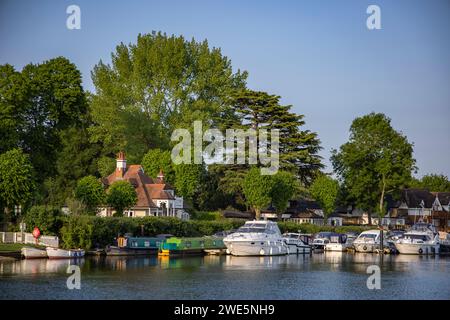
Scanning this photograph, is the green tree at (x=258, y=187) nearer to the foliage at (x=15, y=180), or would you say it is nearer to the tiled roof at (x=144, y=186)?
the tiled roof at (x=144, y=186)

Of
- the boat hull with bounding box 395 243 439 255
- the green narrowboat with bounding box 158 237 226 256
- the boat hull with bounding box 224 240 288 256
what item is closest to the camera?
the green narrowboat with bounding box 158 237 226 256

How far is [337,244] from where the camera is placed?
9050 cm

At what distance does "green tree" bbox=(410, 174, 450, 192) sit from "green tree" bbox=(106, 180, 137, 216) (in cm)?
10247

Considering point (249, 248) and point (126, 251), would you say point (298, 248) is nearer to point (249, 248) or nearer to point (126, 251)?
point (249, 248)

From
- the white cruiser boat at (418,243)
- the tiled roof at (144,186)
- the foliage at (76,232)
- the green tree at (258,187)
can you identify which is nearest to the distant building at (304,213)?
the green tree at (258,187)

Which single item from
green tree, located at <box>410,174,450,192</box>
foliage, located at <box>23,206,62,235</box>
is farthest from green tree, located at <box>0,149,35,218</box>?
green tree, located at <box>410,174,450,192</box>

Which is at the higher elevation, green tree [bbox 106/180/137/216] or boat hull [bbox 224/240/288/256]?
green tree [bbox 106/180/137/216]

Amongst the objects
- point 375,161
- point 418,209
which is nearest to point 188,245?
point 375,161

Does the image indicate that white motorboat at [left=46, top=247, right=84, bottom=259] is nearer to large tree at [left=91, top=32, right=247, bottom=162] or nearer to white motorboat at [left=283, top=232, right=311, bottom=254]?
white motorboat at [left=283, top=232, right=311, bottom=254]

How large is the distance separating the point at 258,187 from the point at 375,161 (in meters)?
29.9

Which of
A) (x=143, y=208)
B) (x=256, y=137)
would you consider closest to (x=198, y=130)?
(x=256, y=137)

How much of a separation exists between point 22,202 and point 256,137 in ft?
137

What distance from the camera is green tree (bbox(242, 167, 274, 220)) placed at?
99562 millimetres
